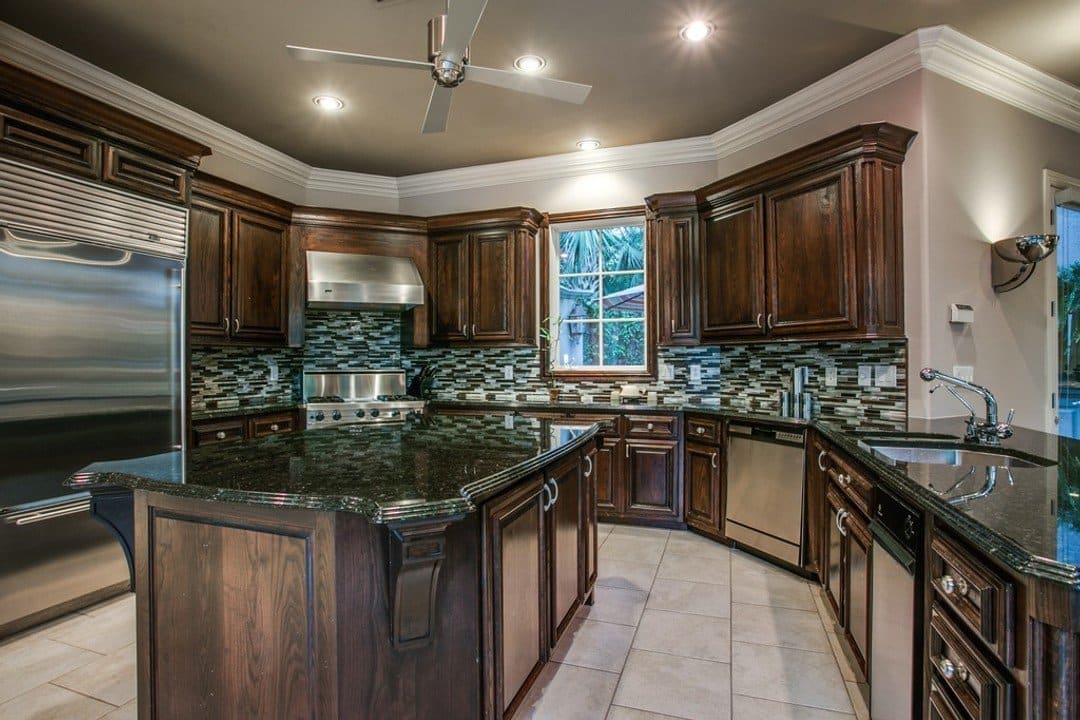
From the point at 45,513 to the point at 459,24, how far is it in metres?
2.70

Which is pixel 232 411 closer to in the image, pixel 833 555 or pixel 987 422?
pixel 833 555

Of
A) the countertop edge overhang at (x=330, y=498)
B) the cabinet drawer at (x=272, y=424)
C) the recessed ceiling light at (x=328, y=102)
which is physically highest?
the recessed ceiling light at (x=328, y=102)

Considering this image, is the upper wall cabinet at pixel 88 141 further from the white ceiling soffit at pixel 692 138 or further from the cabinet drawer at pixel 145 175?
the white ceiling soffit at pixel 692 138

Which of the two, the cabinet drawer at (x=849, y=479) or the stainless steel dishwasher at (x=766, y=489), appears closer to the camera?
the cabinet drawer at (x=849, y=479)

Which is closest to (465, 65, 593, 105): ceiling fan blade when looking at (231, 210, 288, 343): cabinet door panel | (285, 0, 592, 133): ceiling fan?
(285, 0, 592, 133): ceiling fan

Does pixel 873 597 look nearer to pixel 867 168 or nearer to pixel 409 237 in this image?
pixel 867 168

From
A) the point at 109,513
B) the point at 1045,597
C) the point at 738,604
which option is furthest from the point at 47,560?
the point at 1045,597

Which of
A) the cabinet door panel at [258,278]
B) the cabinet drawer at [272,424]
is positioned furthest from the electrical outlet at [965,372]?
the cabinet door panel at [258,278]

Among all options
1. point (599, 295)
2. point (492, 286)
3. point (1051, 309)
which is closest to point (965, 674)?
point (1051, 309)

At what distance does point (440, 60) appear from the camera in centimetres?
198

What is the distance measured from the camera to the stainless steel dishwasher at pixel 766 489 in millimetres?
2926

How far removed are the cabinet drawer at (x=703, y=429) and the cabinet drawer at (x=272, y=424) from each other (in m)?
2.67

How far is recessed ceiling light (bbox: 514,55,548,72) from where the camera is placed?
116 inches

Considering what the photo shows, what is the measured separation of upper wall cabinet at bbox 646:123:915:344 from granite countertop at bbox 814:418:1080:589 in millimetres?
1039
